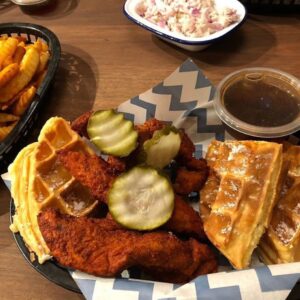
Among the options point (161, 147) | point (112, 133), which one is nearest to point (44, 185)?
point (112, 133)

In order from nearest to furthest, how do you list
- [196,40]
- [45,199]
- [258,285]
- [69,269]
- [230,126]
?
[258,285]
[69,269]
[45,199]
[230,126]
[196,40]

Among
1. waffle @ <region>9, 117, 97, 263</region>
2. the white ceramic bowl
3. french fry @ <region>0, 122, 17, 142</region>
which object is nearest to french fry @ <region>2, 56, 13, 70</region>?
french fry @ <region>0, 122, 17, 142</region>

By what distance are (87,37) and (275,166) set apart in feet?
4.72

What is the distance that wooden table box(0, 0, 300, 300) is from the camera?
72.2 inches

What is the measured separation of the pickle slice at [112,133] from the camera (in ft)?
3.85

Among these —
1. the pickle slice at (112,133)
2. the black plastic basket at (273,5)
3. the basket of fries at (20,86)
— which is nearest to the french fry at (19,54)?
the basket of fries at (20,86)

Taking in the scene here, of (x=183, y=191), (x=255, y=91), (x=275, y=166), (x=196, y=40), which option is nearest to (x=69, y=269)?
(x=183, y=191)

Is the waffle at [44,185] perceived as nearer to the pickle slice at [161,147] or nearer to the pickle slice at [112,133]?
the pickle slice at [112,133]

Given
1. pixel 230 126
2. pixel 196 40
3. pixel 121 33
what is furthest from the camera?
pixel 121 33

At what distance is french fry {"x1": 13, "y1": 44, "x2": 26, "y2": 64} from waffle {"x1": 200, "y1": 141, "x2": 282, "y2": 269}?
93 centimetres

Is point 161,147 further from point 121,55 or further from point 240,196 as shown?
point 121,55

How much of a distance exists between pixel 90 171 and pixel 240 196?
1.47 ft

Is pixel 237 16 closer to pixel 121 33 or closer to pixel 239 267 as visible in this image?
pixel 121 33

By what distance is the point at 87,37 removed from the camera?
219 centimetres
